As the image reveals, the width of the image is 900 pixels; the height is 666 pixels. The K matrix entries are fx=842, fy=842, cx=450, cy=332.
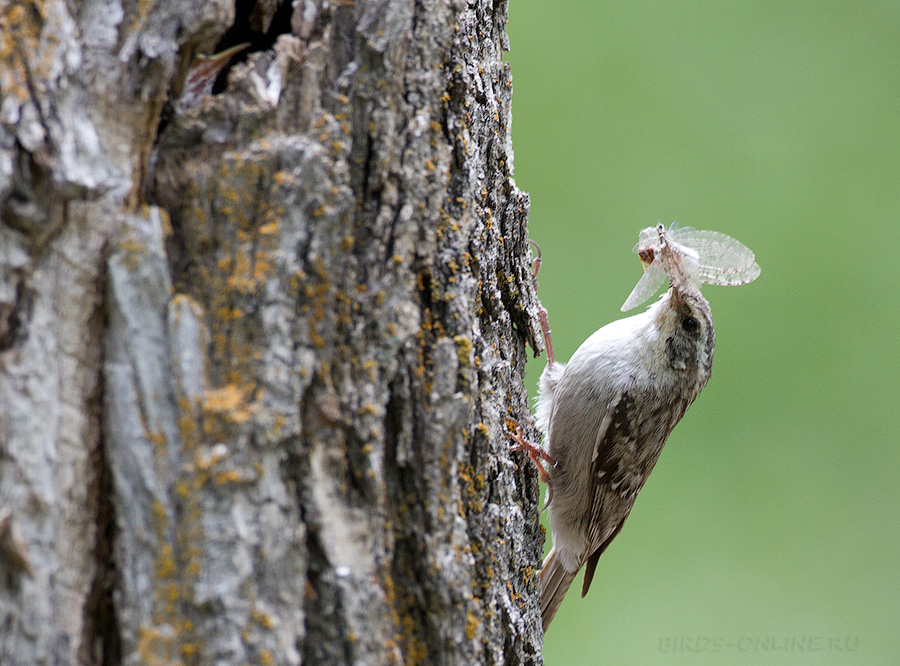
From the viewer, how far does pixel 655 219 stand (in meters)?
4.96

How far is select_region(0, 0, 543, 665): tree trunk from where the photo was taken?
3.91 feet

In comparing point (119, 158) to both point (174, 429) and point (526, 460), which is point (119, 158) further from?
point (526, 460)

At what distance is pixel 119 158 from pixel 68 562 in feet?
1.95

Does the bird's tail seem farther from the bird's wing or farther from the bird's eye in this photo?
the bird's eye

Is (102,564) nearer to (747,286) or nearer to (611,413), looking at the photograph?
(611,413)

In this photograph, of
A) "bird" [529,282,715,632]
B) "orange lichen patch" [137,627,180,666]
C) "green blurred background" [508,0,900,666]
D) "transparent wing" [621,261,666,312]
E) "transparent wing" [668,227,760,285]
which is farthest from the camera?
"green blurred background" [508,0,900,666]

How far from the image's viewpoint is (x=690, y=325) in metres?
3.23

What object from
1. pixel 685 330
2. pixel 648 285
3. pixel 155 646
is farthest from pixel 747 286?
pixel 155 646

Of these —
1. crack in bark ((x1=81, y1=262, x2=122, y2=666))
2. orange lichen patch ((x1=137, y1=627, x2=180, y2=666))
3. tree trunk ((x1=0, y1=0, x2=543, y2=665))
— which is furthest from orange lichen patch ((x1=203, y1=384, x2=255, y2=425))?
orange lichen patch ((x1=137, y1=627, x2=180, y2=666))

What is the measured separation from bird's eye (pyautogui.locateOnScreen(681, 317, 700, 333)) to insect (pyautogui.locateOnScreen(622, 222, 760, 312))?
148 millimetres

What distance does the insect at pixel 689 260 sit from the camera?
2.94 m

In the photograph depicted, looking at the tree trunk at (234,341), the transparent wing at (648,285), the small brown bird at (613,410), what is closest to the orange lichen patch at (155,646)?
the tree trunk at (234,341)

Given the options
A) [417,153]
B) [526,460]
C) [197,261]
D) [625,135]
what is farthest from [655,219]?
[197,261]

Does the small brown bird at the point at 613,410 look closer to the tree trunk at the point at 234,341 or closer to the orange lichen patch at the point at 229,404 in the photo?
the tree trunk at the point at 234,341
